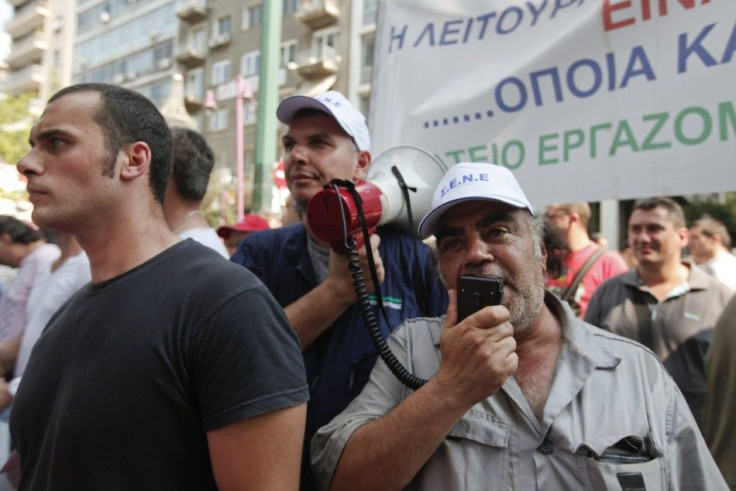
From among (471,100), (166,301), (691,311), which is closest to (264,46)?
(471,100)

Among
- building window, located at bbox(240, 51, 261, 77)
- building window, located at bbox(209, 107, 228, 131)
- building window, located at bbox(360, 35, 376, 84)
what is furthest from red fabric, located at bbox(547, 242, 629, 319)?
building window, located at bbox(209, 107, 228, 131)

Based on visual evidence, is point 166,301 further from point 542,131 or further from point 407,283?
point 542,131

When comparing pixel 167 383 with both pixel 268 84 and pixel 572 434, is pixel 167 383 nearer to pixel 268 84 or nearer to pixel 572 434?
pixel 572 434

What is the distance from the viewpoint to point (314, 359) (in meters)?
1.98

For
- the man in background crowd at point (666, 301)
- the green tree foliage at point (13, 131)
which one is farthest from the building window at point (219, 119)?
the man in background crowd at point (666, 301)

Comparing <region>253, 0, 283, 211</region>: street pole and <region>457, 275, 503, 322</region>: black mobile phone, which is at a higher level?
<region>253, 0, 283, 211</region>: street pole

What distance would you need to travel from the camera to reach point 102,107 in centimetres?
149

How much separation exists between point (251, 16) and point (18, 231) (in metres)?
24.2

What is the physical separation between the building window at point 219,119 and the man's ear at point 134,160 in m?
27.1

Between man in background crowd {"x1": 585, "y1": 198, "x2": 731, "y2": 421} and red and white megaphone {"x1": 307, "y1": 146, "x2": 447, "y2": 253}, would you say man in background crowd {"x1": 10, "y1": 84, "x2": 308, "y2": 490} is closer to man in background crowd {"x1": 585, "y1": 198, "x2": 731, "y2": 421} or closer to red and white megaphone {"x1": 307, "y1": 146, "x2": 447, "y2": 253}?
red and white megaphone {"x1": 307, "y1": 146, "x2": 447, "y2": 253}

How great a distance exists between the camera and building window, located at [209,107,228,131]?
27.8 meters

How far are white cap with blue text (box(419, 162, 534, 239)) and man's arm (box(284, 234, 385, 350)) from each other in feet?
0.79

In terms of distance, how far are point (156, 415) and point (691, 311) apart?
9.25 feet

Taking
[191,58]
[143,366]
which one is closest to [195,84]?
[191,58]
